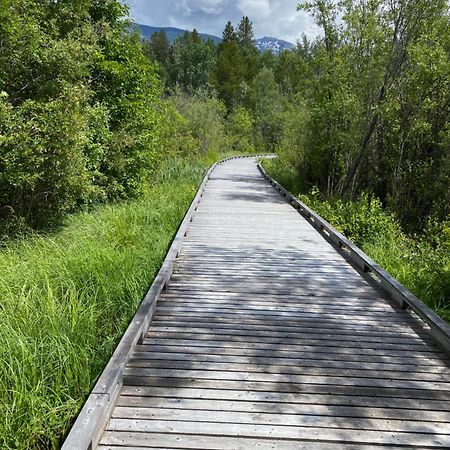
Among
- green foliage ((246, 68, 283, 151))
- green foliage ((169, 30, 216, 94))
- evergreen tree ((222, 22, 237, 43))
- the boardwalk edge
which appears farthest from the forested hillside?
evergreen tree ((222, 22, 237, 43))

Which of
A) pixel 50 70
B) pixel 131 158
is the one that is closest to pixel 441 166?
pixel 131 158

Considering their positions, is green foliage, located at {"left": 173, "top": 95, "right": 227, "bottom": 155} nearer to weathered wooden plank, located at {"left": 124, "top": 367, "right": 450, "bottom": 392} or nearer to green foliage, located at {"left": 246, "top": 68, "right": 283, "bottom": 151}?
green foliage, located at {"left": 246, "top": 68, "right": 283, "bottom": 151}

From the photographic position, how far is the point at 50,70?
7809mm

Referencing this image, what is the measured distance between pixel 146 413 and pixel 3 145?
5303 millimetres

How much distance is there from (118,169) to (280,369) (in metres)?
8.90

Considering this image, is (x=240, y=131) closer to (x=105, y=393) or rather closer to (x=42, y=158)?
(x=42, y=158)

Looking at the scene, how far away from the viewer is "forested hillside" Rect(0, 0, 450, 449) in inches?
158

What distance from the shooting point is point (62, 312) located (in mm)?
4457

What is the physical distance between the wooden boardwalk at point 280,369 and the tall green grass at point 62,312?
1.35ft

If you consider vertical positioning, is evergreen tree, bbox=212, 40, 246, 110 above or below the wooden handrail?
above

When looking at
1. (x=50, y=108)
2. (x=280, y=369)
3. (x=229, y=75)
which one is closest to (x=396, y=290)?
(x=280, y=369)

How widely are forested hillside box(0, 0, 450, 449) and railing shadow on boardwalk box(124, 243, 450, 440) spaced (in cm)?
74

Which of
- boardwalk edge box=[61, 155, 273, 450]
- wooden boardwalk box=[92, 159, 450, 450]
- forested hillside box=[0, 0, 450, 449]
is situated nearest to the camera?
boardwalk edge box=[61, 155, 273, 450]

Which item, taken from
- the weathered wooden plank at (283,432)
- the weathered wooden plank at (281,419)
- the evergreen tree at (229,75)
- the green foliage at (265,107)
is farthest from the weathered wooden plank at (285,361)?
the evergreen tree at (229,75)
